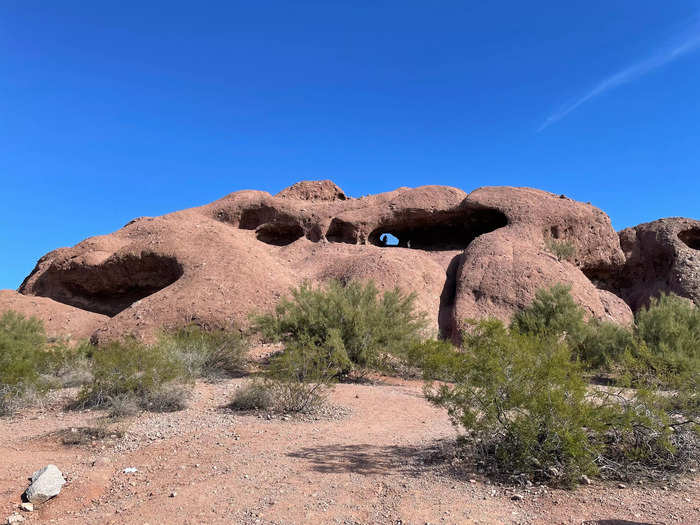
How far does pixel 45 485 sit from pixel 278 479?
1973 millimetres

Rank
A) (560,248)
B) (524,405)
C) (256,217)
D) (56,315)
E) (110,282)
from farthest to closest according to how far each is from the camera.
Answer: (256,217), (560,248), (110,282), (56,315), (524,405)

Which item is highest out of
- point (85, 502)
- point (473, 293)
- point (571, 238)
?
point (571, 238)

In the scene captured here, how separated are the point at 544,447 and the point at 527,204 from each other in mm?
16305

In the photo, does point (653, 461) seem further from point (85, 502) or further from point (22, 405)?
point (22, 405)

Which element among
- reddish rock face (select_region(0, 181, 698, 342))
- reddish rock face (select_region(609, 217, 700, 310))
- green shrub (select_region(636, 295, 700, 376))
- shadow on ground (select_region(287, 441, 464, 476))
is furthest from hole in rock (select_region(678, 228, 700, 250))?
shadow on ground (select_region(287, 441, 464, 476))

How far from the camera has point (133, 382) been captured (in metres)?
7.23

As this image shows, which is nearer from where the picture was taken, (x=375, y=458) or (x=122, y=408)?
(x=375, y=458)

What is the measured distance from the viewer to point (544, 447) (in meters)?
4.37

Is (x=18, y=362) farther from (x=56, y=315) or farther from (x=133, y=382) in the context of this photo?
(x=56, y=315)

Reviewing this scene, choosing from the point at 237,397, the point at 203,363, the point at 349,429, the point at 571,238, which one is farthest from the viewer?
the point at 571,238

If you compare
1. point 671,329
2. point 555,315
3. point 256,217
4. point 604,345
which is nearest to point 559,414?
point 604,345

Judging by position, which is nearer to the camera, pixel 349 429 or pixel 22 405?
pixel 349 429

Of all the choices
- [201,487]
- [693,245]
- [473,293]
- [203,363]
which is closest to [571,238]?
[473,293]

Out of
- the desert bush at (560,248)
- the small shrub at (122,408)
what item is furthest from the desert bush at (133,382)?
the desert bush at (560,248)
